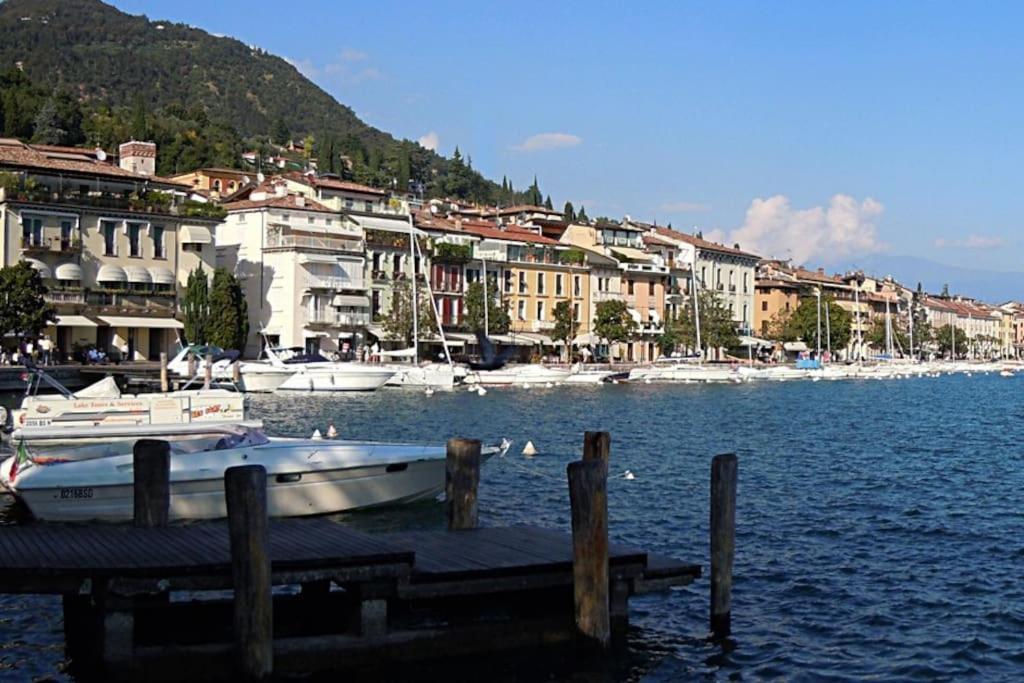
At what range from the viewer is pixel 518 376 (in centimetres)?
8800

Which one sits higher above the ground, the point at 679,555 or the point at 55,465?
the point at 55,465

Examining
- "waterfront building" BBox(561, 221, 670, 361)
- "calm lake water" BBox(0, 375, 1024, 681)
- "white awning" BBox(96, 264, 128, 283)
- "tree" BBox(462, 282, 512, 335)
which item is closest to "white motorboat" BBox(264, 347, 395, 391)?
"white awning" BBox(96, 264, 128, 283)

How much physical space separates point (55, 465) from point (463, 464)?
9.78 metres

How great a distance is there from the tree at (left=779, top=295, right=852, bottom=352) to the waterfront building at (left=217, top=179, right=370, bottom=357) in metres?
68.4

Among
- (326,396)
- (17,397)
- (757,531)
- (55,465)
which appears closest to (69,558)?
(55,465)

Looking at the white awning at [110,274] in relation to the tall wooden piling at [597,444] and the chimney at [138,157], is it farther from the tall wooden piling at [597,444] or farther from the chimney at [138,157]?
the tall wooden piling at [597,444]

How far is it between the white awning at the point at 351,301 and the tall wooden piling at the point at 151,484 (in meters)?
79.1

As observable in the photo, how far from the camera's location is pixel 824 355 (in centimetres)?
15000

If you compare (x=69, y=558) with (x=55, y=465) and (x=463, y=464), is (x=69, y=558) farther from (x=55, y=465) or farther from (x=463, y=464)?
(x=55, y=465)

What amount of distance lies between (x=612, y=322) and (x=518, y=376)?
29027 mm

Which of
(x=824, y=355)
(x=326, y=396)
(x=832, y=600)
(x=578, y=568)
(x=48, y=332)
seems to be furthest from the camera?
(x=824, y=355)

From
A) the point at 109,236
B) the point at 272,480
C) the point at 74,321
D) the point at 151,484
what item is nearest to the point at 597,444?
the point at 151,484

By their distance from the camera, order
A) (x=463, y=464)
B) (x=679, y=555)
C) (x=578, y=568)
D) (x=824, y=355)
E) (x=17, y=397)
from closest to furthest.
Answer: (x=578, y=568) → (x=463, y=464) → (x=679, y=555) → (x=17, y=397) → (x=824, y=355)

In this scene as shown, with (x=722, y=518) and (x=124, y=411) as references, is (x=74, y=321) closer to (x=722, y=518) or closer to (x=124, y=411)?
(x=124, y=411)
